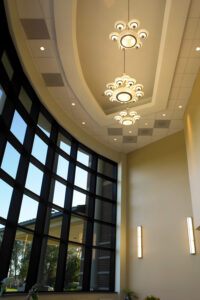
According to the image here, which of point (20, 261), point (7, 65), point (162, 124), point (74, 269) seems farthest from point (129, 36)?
point (74, 269)

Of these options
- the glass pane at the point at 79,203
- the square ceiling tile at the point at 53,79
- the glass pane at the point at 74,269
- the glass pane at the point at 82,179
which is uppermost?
the square ceiling tile at the point at 53,79

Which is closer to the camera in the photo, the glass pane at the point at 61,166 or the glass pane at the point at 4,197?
the glass pane at the point at 4,197

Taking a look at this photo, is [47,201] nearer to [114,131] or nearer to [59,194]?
[59,194]

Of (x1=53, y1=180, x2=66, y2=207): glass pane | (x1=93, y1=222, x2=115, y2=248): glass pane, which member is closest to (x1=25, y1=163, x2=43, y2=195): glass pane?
(x1=53, y1=180, x2=66, y2=207): glass pane

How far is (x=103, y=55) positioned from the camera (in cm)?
787

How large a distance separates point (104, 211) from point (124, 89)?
5771 mm

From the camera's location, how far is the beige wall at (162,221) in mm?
8375

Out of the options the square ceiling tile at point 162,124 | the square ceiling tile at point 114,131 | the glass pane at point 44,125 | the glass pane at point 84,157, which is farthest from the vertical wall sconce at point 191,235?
the glass pane at point 44,125

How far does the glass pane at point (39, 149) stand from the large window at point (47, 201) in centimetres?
2

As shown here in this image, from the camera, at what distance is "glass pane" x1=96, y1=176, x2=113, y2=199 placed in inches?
423

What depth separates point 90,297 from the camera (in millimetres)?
8719

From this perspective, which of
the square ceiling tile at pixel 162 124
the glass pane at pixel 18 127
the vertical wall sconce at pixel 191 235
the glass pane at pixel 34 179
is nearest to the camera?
the glass pane at pixel 18 127

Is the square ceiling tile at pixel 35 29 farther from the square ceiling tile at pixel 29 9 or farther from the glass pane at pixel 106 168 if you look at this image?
the glass pane at pixel 106 168

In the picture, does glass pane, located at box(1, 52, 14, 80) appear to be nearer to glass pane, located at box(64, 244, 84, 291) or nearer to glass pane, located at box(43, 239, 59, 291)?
glass pane, located at box(43, 239, 59, 291)
